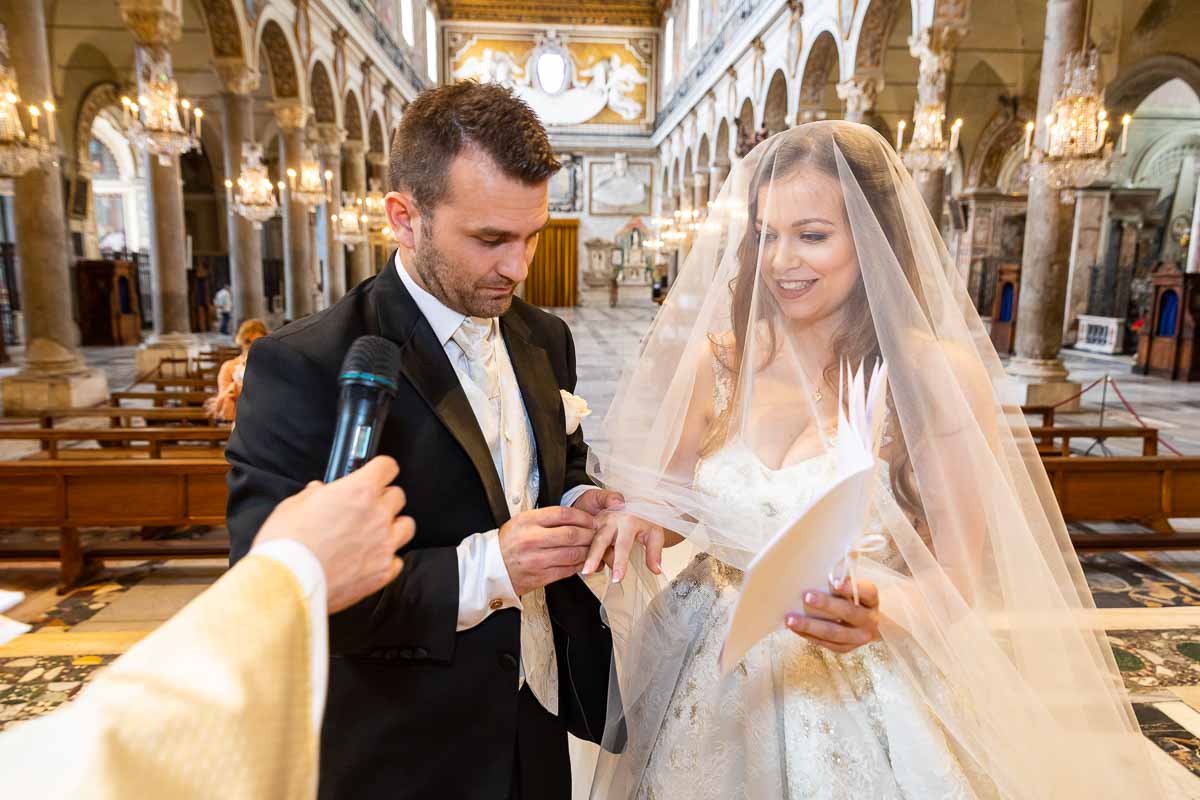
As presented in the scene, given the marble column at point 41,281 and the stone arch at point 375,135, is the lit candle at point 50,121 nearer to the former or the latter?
the marble column at point 41,281

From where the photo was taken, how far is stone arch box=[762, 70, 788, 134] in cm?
1642

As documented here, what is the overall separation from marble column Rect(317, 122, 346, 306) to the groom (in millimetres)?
16093

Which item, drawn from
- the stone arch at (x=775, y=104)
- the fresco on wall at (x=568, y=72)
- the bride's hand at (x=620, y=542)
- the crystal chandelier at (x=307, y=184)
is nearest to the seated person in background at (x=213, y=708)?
the bride's hand at (x=620, y=542)

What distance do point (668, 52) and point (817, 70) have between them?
18.5m

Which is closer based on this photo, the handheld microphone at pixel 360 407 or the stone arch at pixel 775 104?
the handheld microphone at pixel 360 407

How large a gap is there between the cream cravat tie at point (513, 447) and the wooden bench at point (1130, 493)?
4.12 meters

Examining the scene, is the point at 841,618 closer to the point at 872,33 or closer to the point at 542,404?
the point at 542,404

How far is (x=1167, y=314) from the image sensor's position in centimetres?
1317

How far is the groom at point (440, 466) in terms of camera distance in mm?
1342

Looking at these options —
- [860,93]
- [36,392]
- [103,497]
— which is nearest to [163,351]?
[36,392]

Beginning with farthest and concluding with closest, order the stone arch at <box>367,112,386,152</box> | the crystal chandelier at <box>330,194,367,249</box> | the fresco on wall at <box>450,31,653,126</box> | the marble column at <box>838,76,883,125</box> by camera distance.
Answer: the fresco on wall at <box>450,31,653,126</box> → the stone arch at <box>367,112,386,152</box> → the crystal chandelier at <box>330,194,367,249</box> → the marble column at <box>838,76,883,125</box>

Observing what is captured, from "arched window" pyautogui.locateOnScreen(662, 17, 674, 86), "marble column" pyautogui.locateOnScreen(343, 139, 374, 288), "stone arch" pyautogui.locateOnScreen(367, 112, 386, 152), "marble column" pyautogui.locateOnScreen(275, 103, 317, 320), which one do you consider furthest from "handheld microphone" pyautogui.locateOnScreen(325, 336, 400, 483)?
"arched window" pyautogui.locateOnScreen(662, 17, 674, 86)

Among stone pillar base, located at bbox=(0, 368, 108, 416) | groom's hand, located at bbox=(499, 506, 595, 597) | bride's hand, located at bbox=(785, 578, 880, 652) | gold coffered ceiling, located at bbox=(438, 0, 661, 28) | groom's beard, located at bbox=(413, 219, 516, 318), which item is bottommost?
stone pillar base, located at bbox=(0, 368, 108, 416)

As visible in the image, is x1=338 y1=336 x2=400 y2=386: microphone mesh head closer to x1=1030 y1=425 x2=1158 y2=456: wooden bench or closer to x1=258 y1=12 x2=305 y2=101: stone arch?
x1=1030 y1=425 x2=1158 y2=456: wooden bench
